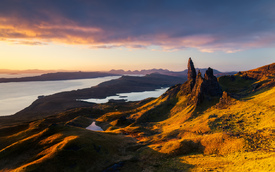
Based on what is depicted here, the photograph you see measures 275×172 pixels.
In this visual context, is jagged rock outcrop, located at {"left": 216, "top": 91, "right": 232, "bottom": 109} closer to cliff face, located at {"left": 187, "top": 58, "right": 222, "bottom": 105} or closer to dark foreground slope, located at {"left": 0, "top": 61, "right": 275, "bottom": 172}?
dark foreground slope, located at {"left": 0, "top": 61, "right": 275, "bottom": 172}

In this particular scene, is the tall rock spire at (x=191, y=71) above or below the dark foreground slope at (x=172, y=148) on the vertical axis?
above

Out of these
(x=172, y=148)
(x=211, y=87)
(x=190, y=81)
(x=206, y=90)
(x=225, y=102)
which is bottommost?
(x=172, y=148)

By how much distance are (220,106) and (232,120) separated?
2408 cm

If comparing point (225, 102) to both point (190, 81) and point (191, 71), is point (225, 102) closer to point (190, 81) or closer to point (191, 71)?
point (190, 81)

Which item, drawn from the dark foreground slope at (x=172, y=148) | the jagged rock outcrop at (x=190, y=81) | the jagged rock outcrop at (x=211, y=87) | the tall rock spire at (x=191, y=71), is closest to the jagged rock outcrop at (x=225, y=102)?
the dark foreground slope at (x=172, y=148)

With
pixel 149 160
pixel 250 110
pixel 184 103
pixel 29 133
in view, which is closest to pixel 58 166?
pixel 149 160

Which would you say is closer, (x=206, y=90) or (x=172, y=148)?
(x=172, y=148)

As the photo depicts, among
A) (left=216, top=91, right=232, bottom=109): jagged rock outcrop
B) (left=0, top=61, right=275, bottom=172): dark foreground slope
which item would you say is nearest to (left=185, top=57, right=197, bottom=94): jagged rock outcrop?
(left=216, top=91, right=232, bottom=109): jagged rock outcrop

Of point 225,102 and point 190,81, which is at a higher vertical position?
point 190,81

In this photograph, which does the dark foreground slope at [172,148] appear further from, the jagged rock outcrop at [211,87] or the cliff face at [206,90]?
the jagged rock outcrop at [211,87]

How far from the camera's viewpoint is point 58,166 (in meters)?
49.2

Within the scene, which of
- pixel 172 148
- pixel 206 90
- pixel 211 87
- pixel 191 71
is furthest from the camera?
pixel 191 71

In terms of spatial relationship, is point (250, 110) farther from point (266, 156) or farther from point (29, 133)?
point (29, 133)

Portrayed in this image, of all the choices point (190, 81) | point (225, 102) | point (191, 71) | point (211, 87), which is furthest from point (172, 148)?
point (191, 71)
